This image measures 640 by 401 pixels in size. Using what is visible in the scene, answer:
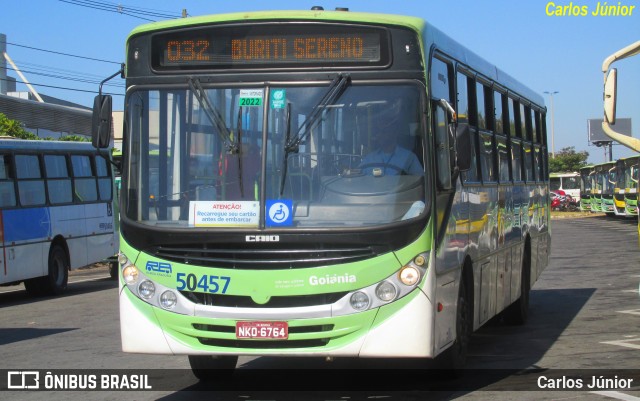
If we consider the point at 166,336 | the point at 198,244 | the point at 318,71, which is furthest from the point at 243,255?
the point at 318,71

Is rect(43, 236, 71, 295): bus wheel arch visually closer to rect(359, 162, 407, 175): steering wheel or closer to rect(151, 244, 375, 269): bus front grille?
rect(151, 244, 375, 269): bus front grille

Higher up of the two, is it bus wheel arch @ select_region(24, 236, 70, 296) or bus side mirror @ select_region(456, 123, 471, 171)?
bus side mirror @ select_region(456, 123, 471, 171)

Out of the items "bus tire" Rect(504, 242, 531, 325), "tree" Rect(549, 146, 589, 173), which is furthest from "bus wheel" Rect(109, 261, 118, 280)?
"tree" Rect(549, 146, 589, 173)

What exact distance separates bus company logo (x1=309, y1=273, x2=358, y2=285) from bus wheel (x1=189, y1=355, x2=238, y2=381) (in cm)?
212

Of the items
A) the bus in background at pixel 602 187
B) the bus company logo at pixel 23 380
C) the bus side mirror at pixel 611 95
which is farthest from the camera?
the bus in background at pixel 602 187

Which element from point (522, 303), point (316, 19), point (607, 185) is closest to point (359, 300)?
point (316, 19)

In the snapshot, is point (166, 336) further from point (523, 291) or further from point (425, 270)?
point (523, 291)

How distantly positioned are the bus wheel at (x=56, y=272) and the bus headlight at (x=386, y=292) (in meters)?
15.2

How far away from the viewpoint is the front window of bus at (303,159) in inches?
319

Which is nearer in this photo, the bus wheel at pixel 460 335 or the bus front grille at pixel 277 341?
the bus front grille at pixel 277 341

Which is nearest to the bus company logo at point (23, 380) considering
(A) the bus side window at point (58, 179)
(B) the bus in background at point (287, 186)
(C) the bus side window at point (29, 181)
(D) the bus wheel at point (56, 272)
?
(B) the bus in background at point (287, 186)

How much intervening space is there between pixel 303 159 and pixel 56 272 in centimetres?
1523

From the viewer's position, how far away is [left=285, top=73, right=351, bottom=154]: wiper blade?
26.7 feet

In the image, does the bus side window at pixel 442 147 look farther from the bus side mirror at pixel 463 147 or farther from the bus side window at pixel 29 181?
the bus side window at pixel 29 181
